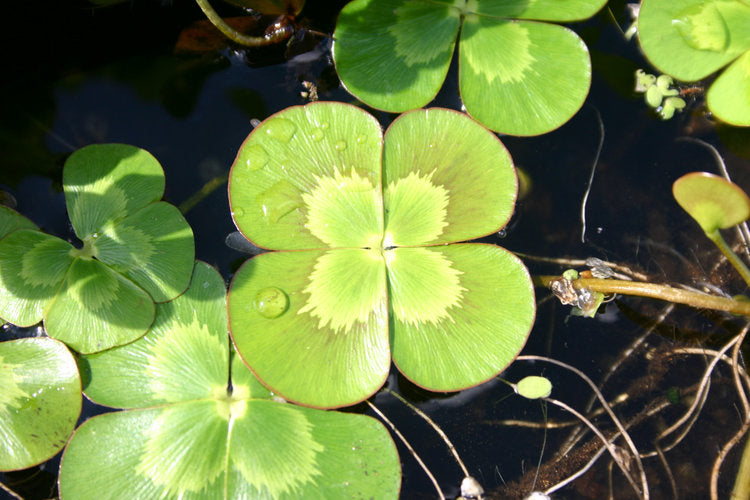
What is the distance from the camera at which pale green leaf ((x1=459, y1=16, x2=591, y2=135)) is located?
2.18m

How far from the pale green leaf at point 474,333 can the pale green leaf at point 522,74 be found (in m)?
0.60

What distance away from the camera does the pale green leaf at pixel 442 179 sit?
2043 mm

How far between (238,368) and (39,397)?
0.73m

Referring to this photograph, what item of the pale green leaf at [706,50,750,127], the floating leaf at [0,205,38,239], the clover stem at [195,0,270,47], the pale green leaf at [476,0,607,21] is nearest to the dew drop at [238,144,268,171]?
the clover stem at [195,0,270,47]

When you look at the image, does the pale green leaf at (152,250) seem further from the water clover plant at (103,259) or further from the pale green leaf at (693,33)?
the pale green leaf at (693,33)

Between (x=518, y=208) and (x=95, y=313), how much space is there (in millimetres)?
1809

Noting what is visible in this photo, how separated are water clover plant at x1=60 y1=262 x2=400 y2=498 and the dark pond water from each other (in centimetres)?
27

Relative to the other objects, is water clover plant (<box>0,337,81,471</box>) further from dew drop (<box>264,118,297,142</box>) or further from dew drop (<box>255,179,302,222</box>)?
dew drop (<box>264,118,297,142</box>)

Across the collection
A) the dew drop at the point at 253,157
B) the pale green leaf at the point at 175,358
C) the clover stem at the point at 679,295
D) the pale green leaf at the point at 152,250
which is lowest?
the pale green leaf at the point at 175,358

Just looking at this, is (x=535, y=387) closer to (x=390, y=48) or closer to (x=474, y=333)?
(x=474, y=333)

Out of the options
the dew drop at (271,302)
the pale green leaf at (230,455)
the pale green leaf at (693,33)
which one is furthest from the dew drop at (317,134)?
the pale green leaf at (693,33)

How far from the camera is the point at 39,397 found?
197cm

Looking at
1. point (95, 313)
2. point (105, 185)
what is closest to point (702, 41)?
point (105, 185)

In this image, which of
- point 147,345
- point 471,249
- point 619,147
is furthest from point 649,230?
point 147,345
